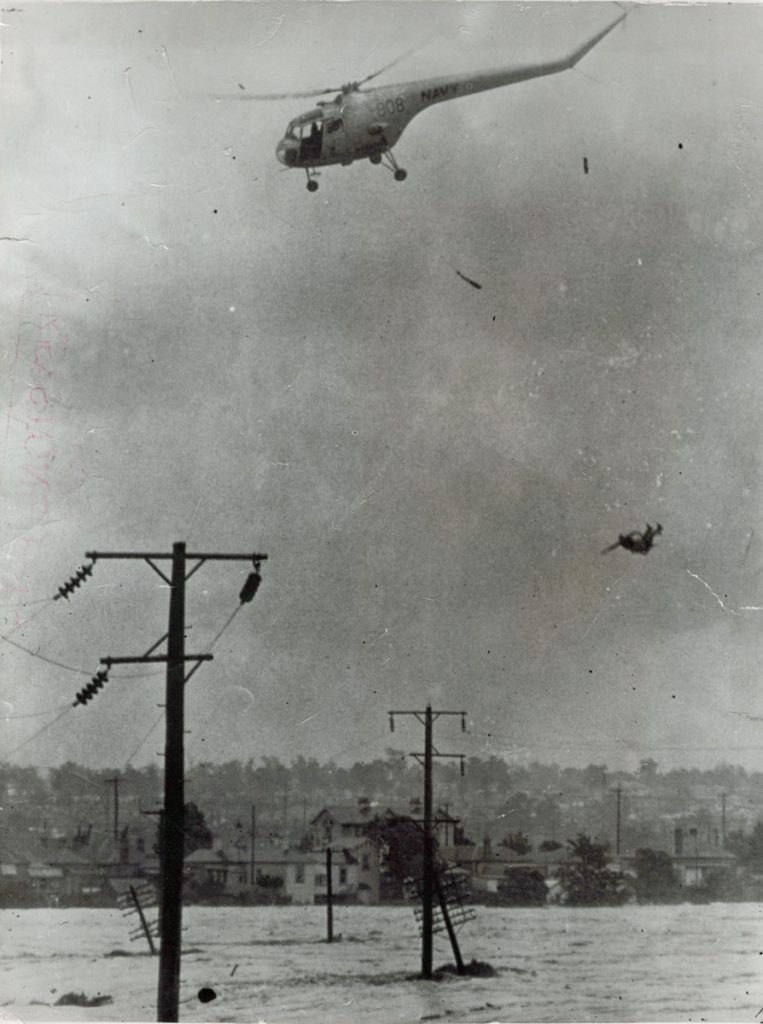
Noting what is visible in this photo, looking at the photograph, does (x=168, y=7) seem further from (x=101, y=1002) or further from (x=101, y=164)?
(x=101, y=1002)

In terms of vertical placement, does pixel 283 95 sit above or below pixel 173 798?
above

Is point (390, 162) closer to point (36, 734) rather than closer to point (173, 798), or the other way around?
point (173, 798)

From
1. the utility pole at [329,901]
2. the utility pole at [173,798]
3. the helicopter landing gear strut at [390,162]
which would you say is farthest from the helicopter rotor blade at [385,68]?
the utility pole at [329,901]

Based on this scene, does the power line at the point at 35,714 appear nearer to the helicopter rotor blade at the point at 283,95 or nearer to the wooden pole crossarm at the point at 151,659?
the wooden pole crossarm at the point at 151,659

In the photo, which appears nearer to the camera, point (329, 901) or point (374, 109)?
point (374, 109)

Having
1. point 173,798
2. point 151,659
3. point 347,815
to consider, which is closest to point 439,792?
point 347,815

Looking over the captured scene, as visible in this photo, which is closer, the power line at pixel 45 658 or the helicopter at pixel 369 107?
the power line at pixel 45 658
